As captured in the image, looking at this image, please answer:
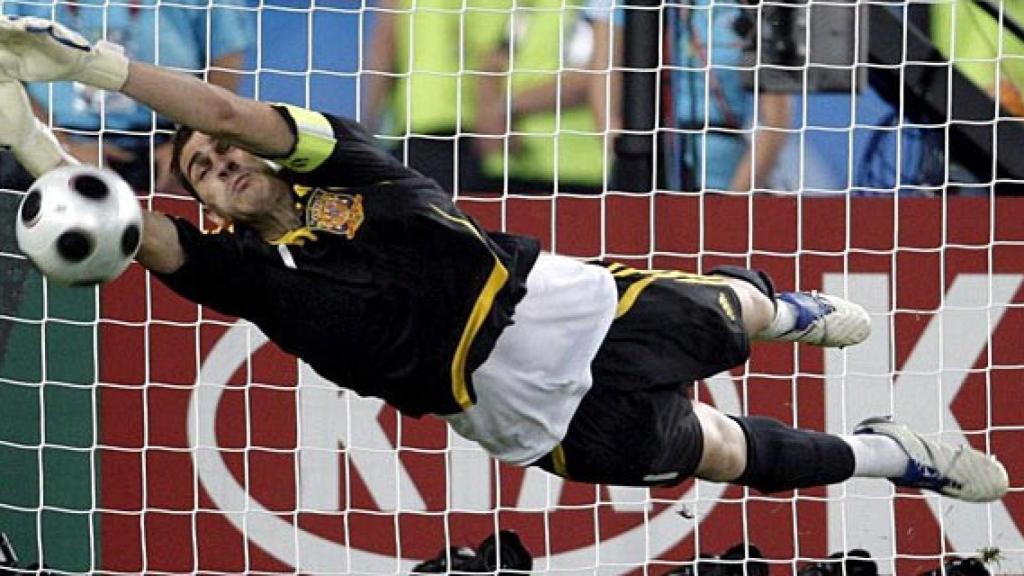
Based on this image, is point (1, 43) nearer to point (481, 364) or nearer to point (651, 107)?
point (481, 364)

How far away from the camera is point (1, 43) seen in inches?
155

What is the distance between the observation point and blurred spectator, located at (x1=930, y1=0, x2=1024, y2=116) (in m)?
6.96

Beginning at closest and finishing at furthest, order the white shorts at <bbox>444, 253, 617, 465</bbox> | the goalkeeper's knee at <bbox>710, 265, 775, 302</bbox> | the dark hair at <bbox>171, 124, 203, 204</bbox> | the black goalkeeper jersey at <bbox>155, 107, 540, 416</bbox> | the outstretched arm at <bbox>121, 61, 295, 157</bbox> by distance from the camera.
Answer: the outstretched arm at <bbox>121, 61, 295, 157</bbox> < the black goalkeeper jersey at <bbox>155, 107, 540, 416</bbox> < the dark hair at <bbox>171, 124, 203, 204</bbox> < the white shorts at <bbox>444, 253, 617, 465</bbox> < the goalkeeper's knee at <bbox>710, 265, 775, 302</bbox>

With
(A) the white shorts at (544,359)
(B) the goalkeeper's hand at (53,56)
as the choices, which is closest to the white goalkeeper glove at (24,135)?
(B) the goalkeeper's hand at (53,56)

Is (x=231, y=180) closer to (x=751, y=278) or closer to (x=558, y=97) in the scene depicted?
(x=751, y=278)

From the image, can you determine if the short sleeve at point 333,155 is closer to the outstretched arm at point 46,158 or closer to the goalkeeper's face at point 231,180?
the goalkeeper's face at point 231,180

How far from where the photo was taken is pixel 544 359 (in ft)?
15.7

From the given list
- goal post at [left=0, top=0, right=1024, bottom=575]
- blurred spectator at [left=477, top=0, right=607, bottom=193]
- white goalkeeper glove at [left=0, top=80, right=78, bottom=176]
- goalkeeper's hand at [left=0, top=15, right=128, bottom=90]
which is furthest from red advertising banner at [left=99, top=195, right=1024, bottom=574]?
goalkeeper's hand at [left=0, top=15, right=128, bottom=90]

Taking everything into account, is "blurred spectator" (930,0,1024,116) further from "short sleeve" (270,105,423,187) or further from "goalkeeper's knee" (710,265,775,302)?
"short sleeve" (270,105,423,187)

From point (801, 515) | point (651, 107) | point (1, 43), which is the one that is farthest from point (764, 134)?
point (1, 43)

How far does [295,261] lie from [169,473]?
7.77 feet

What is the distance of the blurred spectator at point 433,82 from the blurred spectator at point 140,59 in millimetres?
383

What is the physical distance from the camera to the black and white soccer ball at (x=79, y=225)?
4008 mm

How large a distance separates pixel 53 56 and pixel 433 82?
2.95 meters
